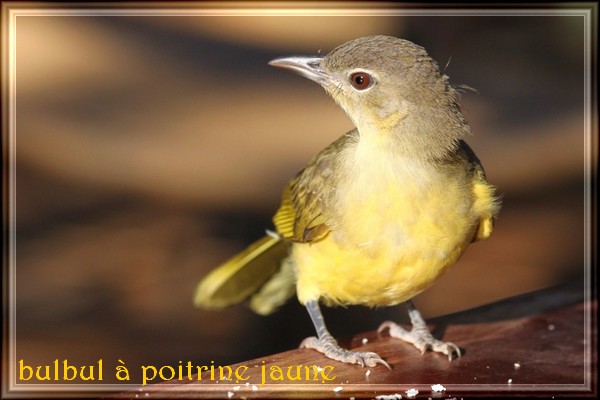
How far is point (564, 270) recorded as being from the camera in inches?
262

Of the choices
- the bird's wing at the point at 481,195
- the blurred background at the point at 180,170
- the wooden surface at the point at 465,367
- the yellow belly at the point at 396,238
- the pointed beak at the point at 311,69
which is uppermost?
the blurred background at the point at 180,170

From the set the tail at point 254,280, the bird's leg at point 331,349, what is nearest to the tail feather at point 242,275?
the tail at point 254,280

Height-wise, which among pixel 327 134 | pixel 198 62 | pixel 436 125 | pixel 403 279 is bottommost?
pixel 403 279

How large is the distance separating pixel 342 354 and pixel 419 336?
41cm

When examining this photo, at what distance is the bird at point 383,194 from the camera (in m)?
2.60

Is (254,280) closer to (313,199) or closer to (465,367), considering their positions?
(313,199)

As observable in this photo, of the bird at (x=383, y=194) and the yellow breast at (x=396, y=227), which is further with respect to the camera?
the yellow breast at (x=396, y=227)

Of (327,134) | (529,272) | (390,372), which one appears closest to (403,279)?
(390,372)

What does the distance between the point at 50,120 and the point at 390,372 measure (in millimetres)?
3276

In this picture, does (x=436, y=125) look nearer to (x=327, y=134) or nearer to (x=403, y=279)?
(x=403, y=279)

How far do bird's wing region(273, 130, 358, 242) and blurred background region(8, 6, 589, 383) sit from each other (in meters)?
1.53

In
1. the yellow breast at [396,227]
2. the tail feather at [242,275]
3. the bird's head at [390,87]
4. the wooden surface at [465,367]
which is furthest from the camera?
the tail feather at [242,275]

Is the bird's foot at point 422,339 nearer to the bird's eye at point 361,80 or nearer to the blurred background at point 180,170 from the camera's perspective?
the bird's eye at point 361,80

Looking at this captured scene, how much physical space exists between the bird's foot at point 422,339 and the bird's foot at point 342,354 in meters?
0.29
